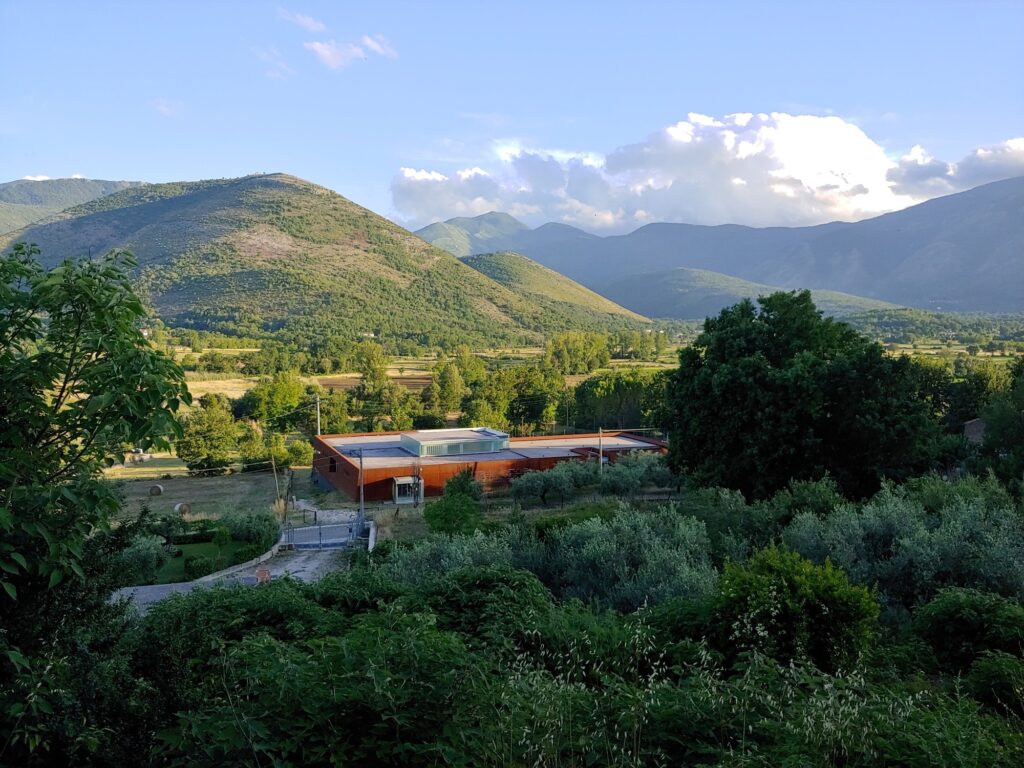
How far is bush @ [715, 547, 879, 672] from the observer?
649 centimetres

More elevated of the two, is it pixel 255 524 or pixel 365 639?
pixel 365 639

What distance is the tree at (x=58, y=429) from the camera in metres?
3.46

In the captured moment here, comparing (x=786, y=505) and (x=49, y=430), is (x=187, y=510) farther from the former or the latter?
(x=49, y=430)

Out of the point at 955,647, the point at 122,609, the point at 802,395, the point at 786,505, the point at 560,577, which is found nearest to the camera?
the point at 122,609

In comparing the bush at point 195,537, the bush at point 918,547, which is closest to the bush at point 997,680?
the bush at point 918,547

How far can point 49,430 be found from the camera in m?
3.78

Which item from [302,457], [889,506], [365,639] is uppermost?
[365,639]

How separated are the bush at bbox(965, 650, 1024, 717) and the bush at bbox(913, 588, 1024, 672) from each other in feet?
2.97

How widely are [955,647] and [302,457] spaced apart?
4299 centimetres

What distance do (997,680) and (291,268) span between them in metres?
119

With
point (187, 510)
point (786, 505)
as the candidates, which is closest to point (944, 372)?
point (786, 505)

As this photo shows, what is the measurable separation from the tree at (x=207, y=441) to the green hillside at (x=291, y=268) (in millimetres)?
49016

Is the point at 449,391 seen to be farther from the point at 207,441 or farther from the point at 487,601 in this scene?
the point at 487,601

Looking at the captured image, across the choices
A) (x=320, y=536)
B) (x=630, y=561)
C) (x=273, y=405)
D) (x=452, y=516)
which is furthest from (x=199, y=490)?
(x=630, y=561)
